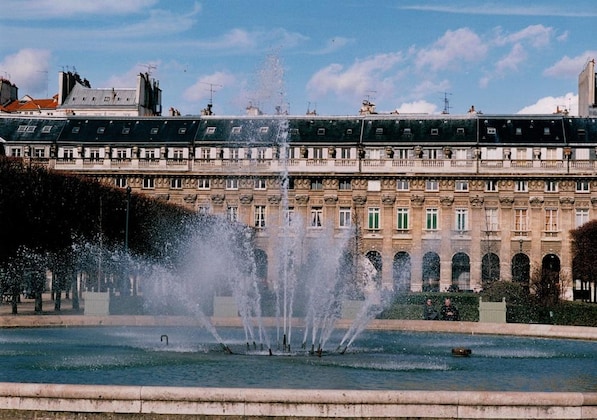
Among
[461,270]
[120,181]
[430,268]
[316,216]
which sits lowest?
[461,270]

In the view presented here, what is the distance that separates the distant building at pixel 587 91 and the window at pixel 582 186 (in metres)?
14.7

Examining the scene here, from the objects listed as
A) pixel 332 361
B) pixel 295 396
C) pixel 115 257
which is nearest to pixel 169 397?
pixel 295 396

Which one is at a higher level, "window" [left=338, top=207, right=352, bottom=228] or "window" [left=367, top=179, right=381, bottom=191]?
"window" [left=367, top=179, right=381, bottom=191]

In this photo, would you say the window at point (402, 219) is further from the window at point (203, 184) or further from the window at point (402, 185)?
the window at point (203, 184)

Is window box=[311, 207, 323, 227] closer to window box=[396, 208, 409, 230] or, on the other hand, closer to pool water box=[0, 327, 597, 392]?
window box=[396, 208, 409, 230]

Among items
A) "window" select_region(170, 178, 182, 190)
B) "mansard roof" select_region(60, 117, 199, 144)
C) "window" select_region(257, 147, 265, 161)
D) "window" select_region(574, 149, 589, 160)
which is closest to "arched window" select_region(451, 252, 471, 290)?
"window" select_region(574, 149, 589, 160)

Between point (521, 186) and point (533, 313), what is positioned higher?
point (521, 186)

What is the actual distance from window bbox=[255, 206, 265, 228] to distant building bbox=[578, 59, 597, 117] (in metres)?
33.4

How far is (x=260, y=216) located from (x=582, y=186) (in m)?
27.8

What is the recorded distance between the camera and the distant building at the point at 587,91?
106 meters

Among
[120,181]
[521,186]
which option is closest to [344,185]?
[521,186]

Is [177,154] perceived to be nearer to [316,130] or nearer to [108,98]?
[316,130]

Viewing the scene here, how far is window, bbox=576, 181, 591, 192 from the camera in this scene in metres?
92.8

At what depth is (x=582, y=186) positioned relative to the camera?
305 ft
